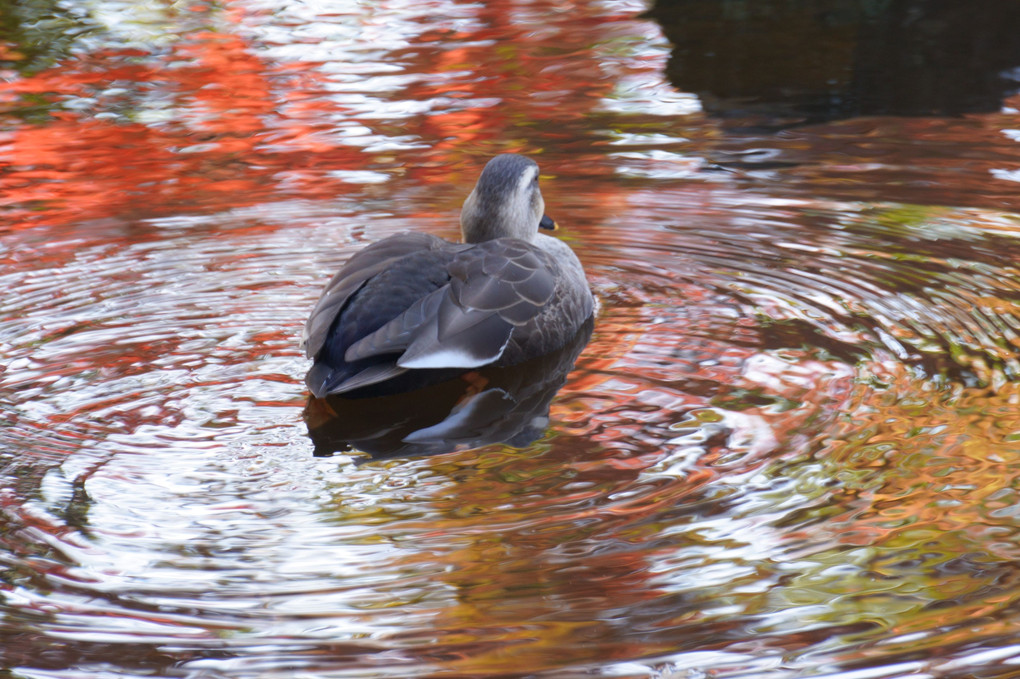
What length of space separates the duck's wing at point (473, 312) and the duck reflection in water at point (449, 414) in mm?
193

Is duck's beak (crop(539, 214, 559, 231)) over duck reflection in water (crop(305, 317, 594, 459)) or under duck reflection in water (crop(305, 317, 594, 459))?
over

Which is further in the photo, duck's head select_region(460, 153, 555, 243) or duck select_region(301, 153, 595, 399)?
duck's head select_region(460, 153, 555, 243)

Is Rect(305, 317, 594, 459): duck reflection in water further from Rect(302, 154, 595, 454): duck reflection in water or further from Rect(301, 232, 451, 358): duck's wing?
Rect(301, 232, 451, 358): duck's wing

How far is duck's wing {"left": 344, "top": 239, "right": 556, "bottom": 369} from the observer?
5.06 meters

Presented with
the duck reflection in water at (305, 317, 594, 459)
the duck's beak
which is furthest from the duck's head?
the duck reflection in water at (305, 317, 594, 459)

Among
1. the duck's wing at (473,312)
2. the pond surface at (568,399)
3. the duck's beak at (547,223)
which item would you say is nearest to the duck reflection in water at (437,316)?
the duck's wing at (473,312)

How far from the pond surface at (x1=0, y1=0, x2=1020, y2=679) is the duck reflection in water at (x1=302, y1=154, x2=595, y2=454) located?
25 cm

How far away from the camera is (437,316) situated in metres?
5.24

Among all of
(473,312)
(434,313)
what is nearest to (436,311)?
(434,313)

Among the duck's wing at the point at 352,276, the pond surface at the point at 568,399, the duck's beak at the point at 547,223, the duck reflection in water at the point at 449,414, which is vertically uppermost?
the duck's wing at the point at 352,276

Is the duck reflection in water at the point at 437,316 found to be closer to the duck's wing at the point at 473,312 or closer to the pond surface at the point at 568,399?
the duck's wing at the point at 473,312

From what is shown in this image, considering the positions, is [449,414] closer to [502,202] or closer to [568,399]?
[568,399]

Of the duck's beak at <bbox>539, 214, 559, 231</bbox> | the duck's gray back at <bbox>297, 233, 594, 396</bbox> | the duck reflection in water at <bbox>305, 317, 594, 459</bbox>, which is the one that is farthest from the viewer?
the duck's beak at <bbox>539, 214, 559, 231</bbox>

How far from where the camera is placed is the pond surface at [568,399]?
3605 mm
